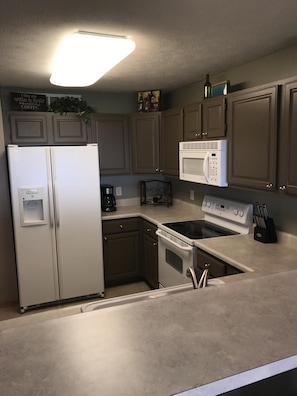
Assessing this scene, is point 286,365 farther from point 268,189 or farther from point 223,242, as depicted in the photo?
point 223,242

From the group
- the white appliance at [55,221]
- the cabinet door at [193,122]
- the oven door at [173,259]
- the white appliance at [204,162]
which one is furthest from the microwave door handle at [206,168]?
the white appliance at [55,221]

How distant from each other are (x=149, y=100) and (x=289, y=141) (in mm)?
2197

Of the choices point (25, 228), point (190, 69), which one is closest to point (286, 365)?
point (190, 69)

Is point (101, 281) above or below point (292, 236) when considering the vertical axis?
below

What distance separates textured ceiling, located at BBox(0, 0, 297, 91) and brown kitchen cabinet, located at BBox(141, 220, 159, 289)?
165 cm

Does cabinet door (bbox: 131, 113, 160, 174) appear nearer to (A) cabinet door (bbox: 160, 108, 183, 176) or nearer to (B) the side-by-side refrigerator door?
(A) cabinet door (bbox: 160, 108, 183, 176)

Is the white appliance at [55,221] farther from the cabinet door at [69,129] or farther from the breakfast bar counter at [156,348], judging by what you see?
the breakfast bar counter at [156,348]

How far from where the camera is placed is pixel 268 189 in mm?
2180

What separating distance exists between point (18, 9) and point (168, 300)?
154 cm

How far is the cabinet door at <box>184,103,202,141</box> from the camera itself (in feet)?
9.66

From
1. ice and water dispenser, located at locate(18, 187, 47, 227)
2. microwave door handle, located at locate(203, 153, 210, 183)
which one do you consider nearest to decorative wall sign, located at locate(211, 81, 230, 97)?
microwave door handle, located at locate(203, 153, 210, 183)

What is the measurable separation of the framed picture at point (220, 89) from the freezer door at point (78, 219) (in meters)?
1.32

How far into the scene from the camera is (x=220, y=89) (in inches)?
108

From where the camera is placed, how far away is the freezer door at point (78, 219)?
326 cm
